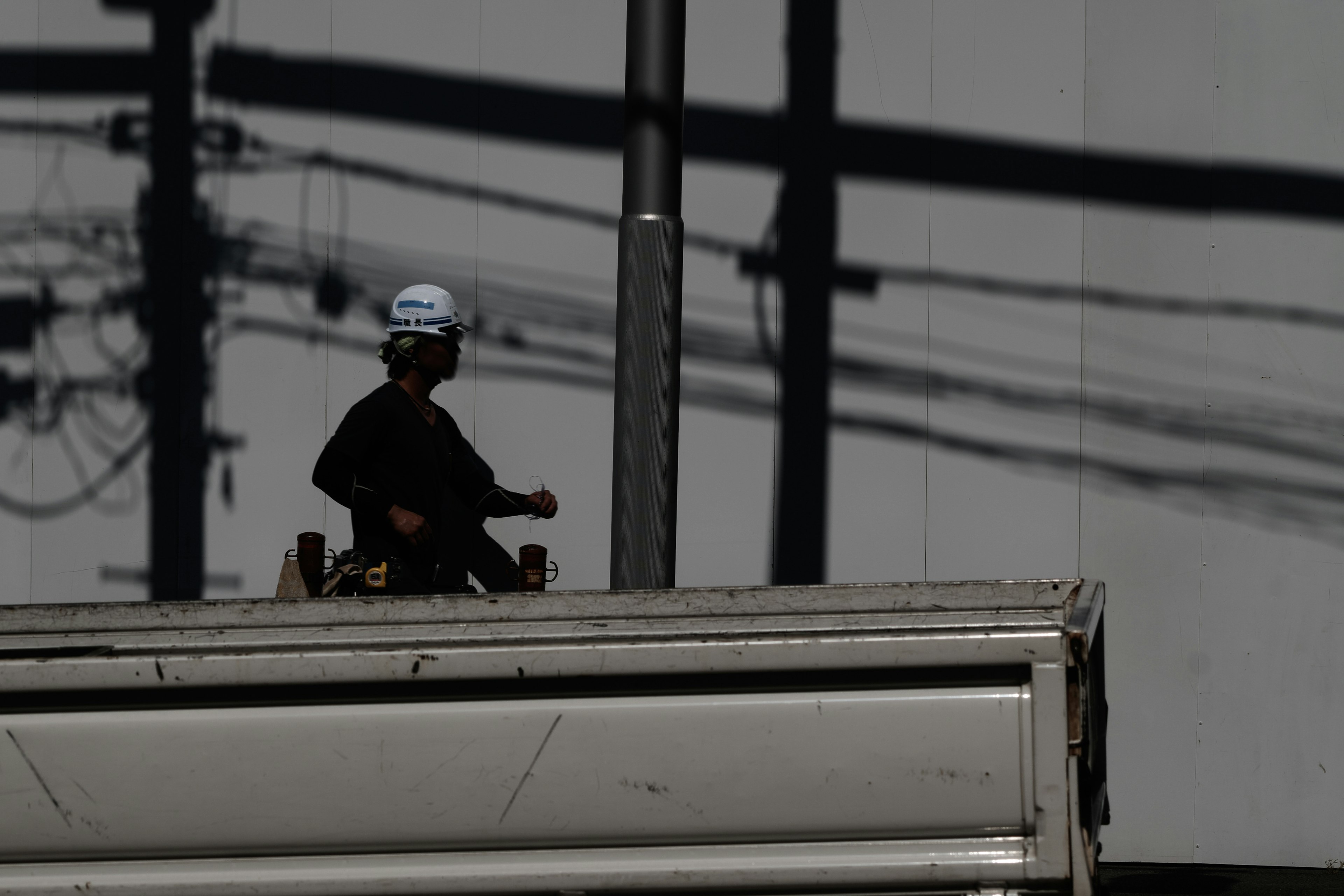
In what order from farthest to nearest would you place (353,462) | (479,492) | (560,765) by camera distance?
(479,492) < (353,462) < (560,765)

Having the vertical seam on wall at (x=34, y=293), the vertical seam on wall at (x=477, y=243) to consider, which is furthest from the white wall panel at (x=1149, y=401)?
the vertical seam on wall at (x=34, y=293)

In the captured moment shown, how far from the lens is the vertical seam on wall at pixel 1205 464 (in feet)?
17.7

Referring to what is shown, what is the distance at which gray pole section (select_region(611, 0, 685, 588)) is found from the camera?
4570 mm

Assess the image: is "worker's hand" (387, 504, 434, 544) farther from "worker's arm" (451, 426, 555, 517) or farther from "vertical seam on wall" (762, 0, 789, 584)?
"vertical seam on wall" (762, 0, 789, 584)

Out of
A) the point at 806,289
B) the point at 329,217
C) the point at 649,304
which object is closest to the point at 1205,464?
the point at 806,289

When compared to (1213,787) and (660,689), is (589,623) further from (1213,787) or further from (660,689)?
(1213,787)

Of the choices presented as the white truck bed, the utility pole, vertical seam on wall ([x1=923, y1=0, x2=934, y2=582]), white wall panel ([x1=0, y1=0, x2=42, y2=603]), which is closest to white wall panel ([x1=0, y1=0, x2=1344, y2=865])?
vertical seam on wall ([x1=923, y1=0, x2=934, y2=582])

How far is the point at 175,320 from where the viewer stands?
5.73 meters

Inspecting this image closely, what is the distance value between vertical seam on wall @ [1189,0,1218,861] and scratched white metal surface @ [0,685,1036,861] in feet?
9.25

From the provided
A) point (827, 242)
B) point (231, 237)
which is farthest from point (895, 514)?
point (231, 237)

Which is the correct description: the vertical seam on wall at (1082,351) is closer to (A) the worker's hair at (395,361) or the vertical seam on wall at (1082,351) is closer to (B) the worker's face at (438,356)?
(B) the worker's face at (438,356)

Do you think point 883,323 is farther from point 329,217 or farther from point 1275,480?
point 329,217

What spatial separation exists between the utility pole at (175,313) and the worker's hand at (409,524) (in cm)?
152

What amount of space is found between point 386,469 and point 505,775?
2.11 metres
